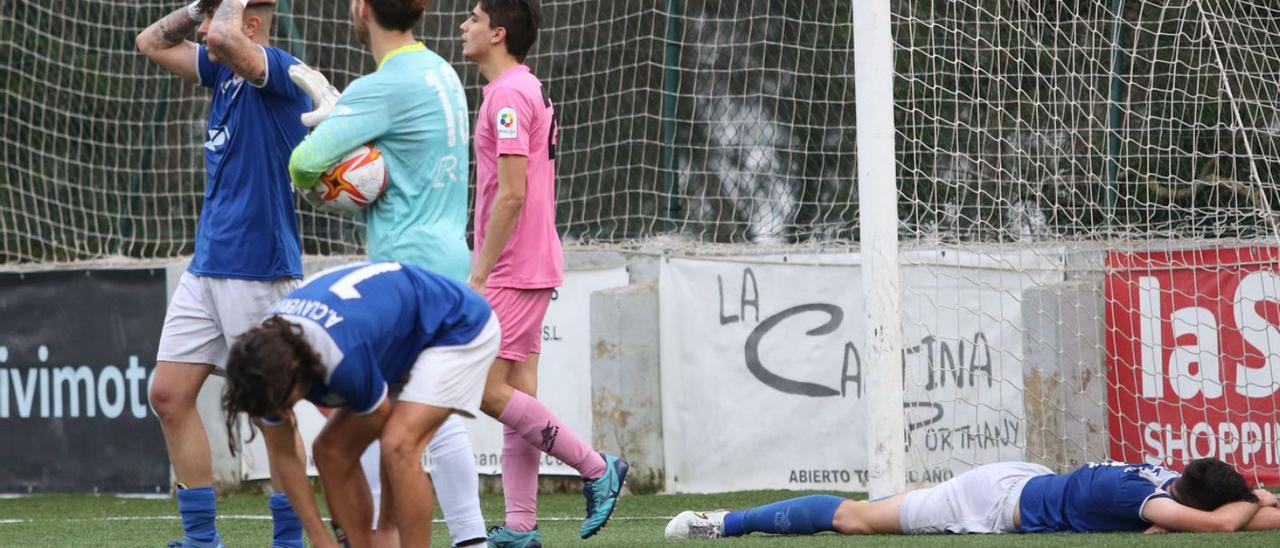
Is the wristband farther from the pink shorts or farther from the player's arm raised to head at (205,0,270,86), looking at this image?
the pink shorts

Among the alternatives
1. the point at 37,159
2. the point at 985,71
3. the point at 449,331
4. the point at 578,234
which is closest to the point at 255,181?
the point at 449,331

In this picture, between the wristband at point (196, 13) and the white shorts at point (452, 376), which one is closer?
the white shorts at point (452, 376)

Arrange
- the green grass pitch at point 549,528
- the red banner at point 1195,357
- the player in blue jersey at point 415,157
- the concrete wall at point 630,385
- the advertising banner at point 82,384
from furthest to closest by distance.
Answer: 1. the advertising banner at point 82,384
2. the concrete wall at point 630,385
3. the red banner at point 1195,357
4. the green grass pitch at point 549,528
5. the player in blue jersey at point 415,157

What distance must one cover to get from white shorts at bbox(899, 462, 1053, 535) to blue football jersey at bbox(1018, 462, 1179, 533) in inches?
2.4

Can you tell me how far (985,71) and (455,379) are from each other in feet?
13.2

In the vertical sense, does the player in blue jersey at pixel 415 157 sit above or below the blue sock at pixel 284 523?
above

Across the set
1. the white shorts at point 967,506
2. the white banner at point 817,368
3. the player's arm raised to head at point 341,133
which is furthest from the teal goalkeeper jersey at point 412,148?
the white banner at point 817,368

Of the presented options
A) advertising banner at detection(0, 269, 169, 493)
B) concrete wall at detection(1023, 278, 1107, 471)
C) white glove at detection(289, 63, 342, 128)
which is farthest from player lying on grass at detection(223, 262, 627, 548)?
advertising banner at detection(0, 269, 169, 493)

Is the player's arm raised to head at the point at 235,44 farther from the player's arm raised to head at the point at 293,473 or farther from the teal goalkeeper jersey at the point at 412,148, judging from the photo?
the player's arm raised to head at the point at 293,473

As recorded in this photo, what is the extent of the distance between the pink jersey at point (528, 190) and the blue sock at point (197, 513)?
115 cm

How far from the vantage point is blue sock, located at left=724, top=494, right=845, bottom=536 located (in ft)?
18.9

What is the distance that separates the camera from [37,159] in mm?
9586

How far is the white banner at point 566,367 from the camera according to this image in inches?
329

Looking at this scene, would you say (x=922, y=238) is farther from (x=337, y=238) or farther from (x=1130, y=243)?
(x=337, y=238)
